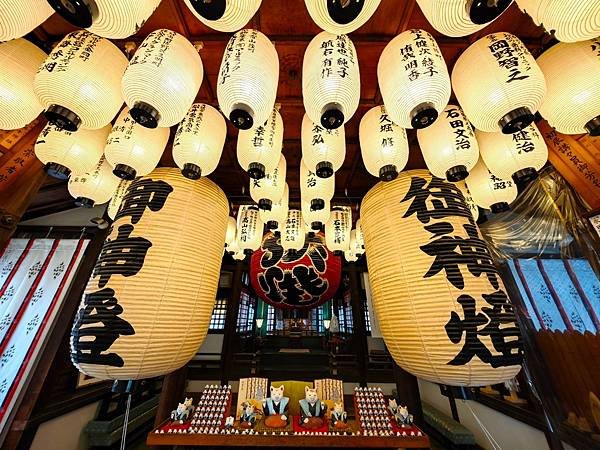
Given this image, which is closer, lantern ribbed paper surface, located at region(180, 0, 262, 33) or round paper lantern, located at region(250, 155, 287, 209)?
lantern ribbed paper surface, located at region(180, 0, 262, 33)

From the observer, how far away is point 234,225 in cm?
468

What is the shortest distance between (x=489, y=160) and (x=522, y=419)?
17.2ft

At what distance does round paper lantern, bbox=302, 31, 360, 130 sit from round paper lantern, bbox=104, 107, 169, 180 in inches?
57.9

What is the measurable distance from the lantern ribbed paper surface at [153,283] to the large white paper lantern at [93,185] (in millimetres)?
418

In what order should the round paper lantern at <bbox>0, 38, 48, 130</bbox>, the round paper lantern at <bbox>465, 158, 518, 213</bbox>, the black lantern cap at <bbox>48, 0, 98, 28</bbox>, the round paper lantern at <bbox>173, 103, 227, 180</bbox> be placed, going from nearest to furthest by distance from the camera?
1. the black lantern cap at <bbox>48, 0, 98, 28</bbox>
2. the round paper lantern at <bbox>0, 38, 48, 130</bbox>
3. the round paper lantern at <bbox>173, 103, 227, 180</bbox>
4. the round paper lantern at <bbox>465, 158, 518, 213</bbox>

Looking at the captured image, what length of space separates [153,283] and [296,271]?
4.07m

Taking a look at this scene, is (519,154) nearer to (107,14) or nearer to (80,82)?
(107,14)

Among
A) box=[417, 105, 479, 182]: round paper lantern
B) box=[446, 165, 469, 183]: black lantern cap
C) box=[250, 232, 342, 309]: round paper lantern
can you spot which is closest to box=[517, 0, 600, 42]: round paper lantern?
box=[417, 105, 479, 182]: round paper lantern

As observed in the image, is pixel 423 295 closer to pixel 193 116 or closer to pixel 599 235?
pixel 599 235

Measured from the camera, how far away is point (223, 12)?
1.09 m

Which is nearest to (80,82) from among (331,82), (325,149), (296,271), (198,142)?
(198,142)

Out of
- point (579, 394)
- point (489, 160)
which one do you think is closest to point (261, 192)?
point (489, 160)

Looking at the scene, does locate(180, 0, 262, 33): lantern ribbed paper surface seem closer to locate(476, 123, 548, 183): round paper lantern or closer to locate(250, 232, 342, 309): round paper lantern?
locate(476, 123, 548, 183): round paper lantern

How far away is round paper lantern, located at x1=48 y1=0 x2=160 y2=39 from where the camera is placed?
3.25 feet
